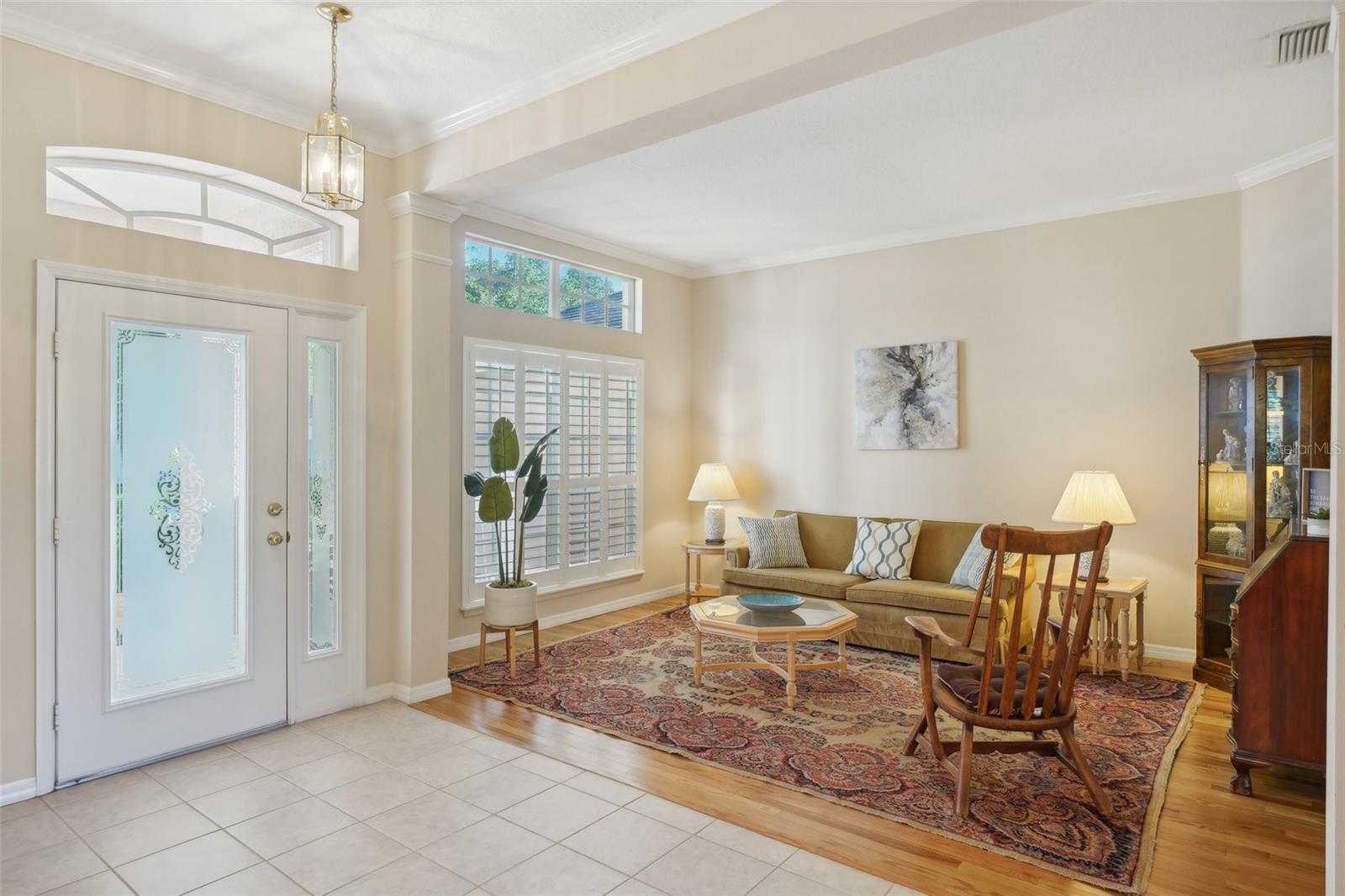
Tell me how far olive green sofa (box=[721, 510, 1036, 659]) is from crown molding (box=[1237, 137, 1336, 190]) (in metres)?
2.70

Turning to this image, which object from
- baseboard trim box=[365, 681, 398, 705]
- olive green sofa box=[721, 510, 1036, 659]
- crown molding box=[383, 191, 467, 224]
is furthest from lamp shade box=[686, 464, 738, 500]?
crown molding box=[383, 191, 467, 224]

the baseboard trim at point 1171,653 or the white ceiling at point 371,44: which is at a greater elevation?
the white ceiling at point 371,44

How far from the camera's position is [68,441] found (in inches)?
120

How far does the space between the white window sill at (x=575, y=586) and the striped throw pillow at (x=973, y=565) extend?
2.65m

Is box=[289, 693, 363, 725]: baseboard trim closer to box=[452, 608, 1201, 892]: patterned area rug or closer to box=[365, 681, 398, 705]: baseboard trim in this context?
box=[365, 681, 398, 705]: baseboard trim

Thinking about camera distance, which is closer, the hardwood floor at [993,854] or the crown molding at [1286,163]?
the hardwood floor at [993,854]

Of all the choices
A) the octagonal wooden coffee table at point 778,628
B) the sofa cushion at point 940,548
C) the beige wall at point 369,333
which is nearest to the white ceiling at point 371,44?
the beige wall at point 369,333

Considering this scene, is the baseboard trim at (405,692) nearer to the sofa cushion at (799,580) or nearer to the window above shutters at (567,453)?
the window above shutters at (567,453)

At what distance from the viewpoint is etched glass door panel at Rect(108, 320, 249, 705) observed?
10.6 feet

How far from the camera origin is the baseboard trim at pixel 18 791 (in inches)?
114

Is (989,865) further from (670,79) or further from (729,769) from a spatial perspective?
(670,79)

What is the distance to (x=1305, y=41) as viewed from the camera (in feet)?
9.90

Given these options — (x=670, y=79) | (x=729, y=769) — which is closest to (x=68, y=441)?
(x=670, y=79)

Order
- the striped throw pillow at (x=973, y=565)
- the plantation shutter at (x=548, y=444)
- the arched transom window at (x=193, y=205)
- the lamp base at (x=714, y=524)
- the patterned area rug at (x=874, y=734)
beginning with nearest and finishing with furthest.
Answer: the patterned area rug at (x=874, y=734)
the arched transom window at (x=193, y=205)
the striped throw pillow at (x=973, y=565)
the plantation shutter at (x=548, y=444)
the lamp base at (x=714, y=524)
